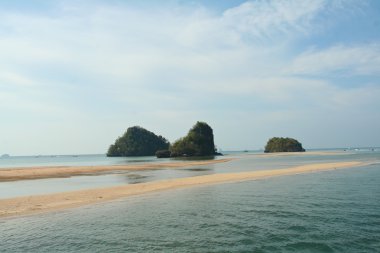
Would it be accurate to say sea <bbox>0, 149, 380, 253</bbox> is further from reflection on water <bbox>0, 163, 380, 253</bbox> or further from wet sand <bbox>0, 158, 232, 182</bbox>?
wet sand <bbox>0, 158, 232, 182</bbox>

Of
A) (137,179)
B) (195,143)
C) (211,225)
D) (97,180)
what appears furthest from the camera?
(195,143)

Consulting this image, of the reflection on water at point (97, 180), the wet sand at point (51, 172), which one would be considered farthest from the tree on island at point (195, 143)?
the reflection on water at point (97, 180)

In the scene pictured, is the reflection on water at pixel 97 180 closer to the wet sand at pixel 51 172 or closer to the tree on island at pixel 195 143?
the wet sand at pixel 51 172

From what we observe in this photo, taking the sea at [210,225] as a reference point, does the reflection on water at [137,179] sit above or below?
above

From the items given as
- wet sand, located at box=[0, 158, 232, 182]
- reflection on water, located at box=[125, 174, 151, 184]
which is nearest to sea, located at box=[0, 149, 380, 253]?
reflection on water, located at box=[125, 174, 151, 184]

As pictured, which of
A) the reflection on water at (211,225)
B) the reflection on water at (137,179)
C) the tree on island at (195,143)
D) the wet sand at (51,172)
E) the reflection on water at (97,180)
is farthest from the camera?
the tree on island at (195,143)

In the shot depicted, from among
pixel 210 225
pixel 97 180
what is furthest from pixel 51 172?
pixel 210 225

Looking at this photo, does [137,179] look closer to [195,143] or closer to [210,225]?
[210,225]

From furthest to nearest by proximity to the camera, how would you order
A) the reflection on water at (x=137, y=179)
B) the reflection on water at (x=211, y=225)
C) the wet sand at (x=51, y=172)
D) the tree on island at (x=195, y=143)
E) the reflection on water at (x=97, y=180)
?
the tree on island at (x=195, y=143) < the wet sand at (x=51, y=172) < the reflection on water at (x=137, y=179) < the reflection on water at (x=97, y=180) < the reflection on water at (x=211, y=225)

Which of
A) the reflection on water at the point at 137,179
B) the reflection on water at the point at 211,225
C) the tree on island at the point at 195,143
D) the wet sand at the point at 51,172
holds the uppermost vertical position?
the tree on island at the point at 195,143

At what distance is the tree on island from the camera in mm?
174750

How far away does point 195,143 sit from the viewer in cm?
17562

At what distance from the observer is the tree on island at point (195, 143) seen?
175 m

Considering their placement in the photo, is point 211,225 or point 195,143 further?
point 195,143
